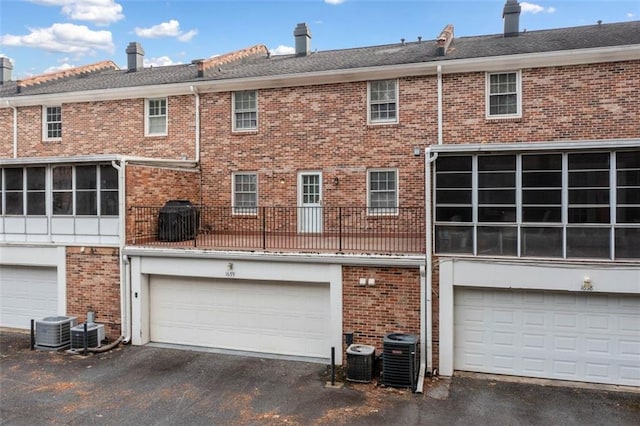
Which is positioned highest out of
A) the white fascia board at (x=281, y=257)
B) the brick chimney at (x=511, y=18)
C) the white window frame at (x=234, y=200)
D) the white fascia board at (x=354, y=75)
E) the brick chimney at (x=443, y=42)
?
the brick chimney at (x=511, y=18)

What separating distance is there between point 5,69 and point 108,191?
1579cm

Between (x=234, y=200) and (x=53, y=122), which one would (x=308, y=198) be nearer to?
(x=234, y=200)

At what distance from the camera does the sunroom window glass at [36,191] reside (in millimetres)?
13008

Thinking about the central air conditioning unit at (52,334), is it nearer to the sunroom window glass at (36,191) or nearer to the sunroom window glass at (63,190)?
the sunroom window glass at (63,190)

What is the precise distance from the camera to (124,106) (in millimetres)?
16312

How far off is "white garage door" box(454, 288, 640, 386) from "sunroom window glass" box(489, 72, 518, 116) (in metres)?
5.81

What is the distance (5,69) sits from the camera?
22828mm

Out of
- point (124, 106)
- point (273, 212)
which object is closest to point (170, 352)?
point (273, 212)

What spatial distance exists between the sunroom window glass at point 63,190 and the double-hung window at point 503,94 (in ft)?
38.6

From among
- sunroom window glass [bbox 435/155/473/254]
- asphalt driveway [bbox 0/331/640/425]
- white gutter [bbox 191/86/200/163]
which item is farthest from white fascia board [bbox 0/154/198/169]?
sunroom window glass [bbox 435/155/473/254]

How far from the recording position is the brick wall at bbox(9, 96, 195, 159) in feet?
51.9

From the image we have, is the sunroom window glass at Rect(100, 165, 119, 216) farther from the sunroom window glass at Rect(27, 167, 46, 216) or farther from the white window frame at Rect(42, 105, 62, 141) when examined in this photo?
the white window frame at Rect(42, 105, 62, 141)

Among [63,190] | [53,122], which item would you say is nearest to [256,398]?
[63,190]

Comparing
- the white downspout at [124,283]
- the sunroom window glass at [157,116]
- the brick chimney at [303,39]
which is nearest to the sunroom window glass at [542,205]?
the white downspout at [124,283]
